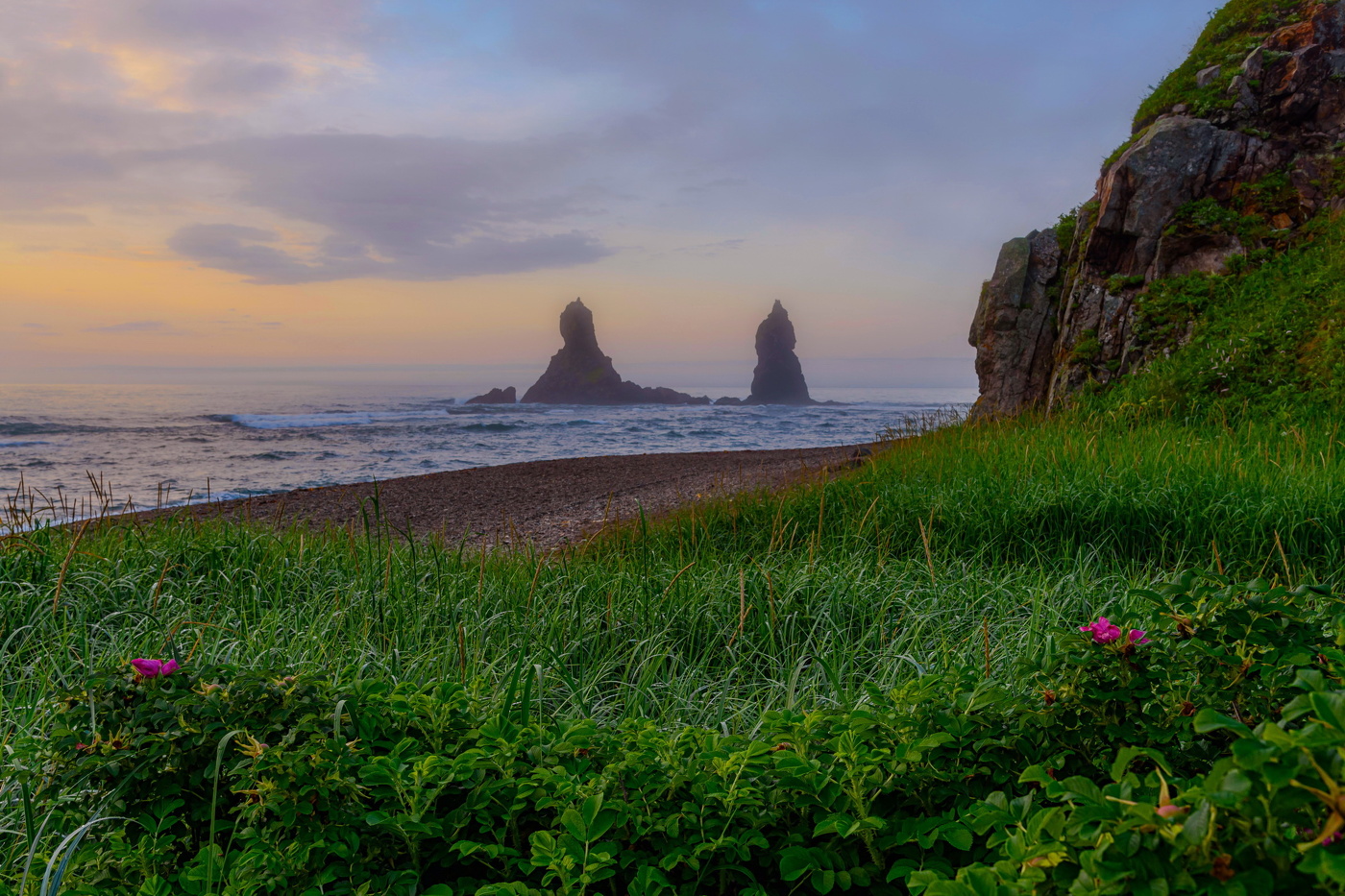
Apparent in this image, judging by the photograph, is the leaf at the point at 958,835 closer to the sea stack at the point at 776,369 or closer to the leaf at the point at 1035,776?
the leaf at the point at 1035,776

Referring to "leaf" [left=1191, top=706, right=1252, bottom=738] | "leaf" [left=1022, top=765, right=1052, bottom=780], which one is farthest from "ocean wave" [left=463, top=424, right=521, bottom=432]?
"leaf" [left=1191, top=706, right=1252, bottom=738]

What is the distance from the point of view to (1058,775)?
5.57 feet

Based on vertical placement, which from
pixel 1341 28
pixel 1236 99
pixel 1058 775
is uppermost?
pixel 1341 28

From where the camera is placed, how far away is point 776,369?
273ft

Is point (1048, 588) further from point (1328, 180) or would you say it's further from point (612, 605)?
point (1328, 180)

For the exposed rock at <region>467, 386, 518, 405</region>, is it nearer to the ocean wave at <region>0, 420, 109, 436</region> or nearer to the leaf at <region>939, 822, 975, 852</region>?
the ocean wave at <region>0, 420, 109, 436</region>

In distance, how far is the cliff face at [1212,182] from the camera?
405 inches

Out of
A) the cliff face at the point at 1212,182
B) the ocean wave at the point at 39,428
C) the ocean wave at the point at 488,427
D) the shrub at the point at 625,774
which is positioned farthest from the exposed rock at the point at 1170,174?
the ocean wave at the point at 39,428

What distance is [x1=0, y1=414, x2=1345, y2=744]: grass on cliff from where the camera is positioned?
299 cm

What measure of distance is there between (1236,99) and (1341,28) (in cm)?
178

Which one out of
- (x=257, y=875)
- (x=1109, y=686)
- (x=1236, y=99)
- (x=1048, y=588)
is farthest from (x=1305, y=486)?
(x=1236, y=99)

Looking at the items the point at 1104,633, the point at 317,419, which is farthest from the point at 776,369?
the point at 1104,633

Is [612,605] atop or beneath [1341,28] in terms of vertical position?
beneath

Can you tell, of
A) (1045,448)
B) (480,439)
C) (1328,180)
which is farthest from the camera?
(480,439)
